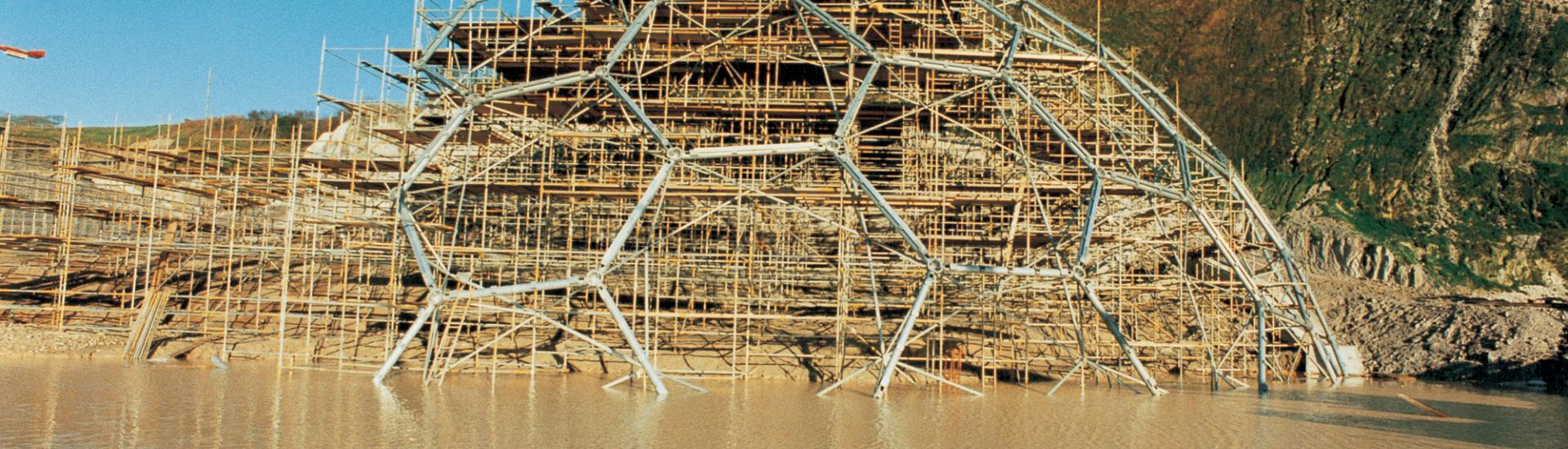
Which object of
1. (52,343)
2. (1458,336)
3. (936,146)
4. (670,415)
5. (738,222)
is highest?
(936,146)

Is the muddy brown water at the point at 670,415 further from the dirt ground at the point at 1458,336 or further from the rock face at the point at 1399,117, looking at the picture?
the rock face at the point at 1399,117

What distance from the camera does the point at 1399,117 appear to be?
34719 mm

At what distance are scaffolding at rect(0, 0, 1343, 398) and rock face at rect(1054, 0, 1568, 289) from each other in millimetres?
6278

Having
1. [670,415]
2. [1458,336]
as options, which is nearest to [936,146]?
[670,415]

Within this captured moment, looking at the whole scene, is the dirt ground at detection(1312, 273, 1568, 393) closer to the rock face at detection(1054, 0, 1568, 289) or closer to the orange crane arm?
the rock face at detection(1054, 0, 1568, 289)

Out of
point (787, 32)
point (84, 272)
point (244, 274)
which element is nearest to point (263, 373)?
point (244, 274)

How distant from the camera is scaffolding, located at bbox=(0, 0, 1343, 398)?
72.1ft

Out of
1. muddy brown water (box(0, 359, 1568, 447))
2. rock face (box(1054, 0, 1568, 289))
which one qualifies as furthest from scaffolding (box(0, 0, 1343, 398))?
rock face (box(1054, 0, 1568, 289))

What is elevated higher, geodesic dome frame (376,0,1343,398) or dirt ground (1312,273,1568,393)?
geodesic dome frame (376,0,1343,398)

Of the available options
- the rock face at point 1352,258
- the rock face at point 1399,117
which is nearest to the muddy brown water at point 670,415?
the rock face at point 1352,258

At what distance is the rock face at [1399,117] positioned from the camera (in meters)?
31.3

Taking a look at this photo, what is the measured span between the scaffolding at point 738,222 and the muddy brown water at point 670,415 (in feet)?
6.10

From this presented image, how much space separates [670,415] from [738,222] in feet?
19.6

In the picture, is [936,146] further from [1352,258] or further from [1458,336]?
[1352,258]
